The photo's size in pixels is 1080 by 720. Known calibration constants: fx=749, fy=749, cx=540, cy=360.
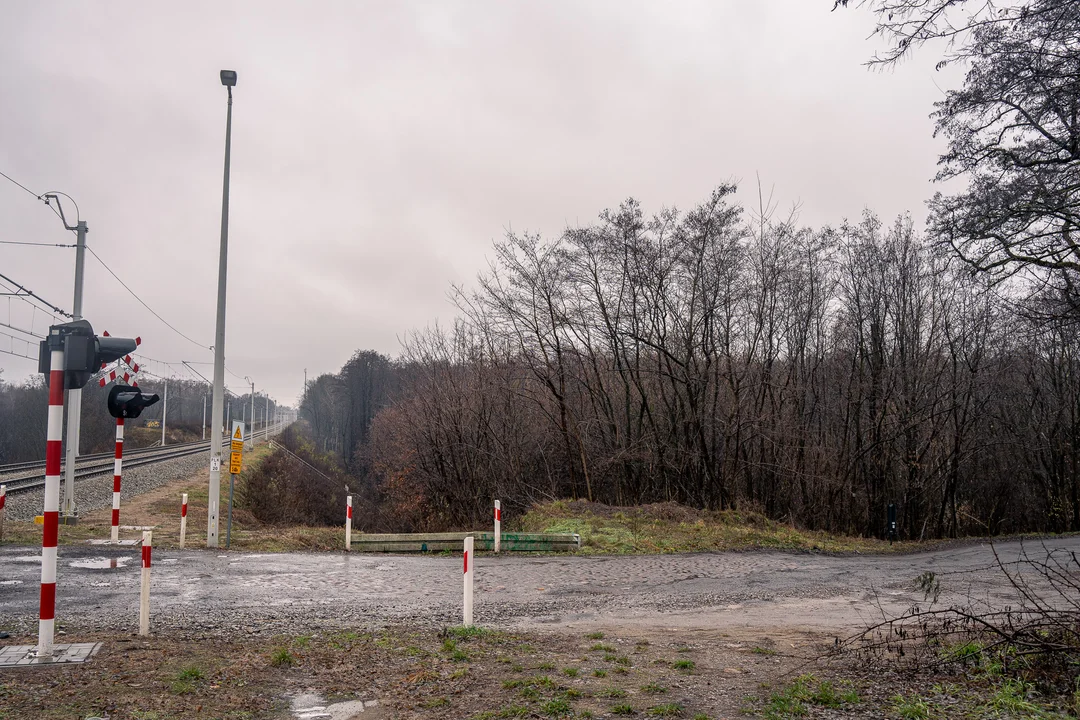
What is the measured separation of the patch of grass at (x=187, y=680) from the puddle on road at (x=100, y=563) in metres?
7.73

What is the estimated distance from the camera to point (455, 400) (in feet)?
95.3

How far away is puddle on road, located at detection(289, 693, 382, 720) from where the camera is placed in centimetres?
527

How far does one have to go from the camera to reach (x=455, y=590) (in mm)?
11594

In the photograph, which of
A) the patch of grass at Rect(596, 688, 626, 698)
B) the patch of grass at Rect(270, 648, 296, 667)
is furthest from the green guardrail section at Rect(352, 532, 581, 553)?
the patch of grass at Rect(596, 688, 626, 698)

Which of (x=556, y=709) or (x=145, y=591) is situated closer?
(x=556, y=709)

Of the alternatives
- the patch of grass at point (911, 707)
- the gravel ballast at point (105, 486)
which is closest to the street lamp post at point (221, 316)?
the gravel ballast at point (105, 486)

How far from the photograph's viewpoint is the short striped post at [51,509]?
20.5 feet

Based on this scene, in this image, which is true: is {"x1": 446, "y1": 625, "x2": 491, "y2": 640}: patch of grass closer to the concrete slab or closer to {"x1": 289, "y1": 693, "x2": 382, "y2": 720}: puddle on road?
{"x1": 289, "y1": 693, "x2": 382, "y2": 720}: puddle on road

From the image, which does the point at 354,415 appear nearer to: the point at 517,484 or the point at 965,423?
the point at 517,484

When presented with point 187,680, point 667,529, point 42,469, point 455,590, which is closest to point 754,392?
point 667,529

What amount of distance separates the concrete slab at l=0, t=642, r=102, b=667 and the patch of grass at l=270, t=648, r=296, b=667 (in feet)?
4.95

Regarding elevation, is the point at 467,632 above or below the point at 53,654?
below

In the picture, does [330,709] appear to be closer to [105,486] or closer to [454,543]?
[454,543]

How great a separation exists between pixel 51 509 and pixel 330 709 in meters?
3.16
